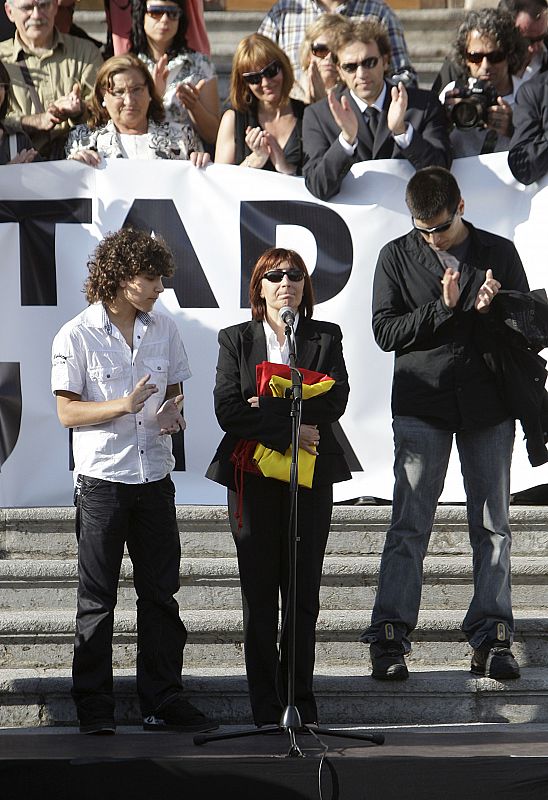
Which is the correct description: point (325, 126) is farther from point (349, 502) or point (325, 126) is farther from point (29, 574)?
point (29, 574)

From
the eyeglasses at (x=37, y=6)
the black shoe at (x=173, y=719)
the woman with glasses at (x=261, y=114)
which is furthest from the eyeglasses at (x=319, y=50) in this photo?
the black shoe at (x=173, y=719)

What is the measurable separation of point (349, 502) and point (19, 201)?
246cm

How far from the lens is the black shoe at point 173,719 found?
4.90 metres

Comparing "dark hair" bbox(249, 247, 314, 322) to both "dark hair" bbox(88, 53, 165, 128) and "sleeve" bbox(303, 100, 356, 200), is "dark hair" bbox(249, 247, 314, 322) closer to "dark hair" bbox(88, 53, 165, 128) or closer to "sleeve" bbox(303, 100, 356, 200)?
Answer: "sleeve" bbox(303, 100, 356, 200)

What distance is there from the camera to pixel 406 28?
37.4 ft

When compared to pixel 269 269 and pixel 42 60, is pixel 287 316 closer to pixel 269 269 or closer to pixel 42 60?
pixel 269 269

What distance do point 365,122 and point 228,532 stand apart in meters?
2.31

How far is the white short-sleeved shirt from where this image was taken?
196 inches

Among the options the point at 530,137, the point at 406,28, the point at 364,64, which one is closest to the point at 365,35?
the point at 364,64

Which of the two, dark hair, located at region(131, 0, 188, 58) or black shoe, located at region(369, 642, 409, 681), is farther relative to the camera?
dark hair, located at region(131, 0, 188, 58)

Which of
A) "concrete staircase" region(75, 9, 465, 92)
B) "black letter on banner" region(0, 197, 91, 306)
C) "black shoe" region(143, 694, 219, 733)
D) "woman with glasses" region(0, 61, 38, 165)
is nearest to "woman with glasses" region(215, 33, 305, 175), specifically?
"black letter on banner" region(0, 197, 91, 306)

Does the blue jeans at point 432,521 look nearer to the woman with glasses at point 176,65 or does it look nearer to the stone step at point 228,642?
the stone step at point 228,642

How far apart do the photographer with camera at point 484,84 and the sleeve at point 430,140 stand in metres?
0.13

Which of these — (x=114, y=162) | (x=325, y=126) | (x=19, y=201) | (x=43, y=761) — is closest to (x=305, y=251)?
(x=325, y=126)
